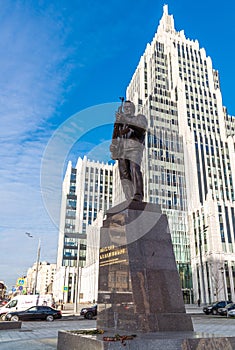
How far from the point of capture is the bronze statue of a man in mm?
9562

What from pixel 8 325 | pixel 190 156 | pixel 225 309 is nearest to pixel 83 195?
pixel 8 325

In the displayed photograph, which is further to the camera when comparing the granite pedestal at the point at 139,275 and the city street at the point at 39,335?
the city street at the point at 39,335

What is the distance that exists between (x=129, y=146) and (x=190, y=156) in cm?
6672

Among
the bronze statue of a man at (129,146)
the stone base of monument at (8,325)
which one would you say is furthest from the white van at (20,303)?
the bronze statue of a man at (129,146)

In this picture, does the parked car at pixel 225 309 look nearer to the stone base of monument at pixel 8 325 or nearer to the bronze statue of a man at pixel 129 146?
the stone base of monument at pixel 8 325

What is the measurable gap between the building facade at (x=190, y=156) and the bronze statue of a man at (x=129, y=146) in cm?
4394

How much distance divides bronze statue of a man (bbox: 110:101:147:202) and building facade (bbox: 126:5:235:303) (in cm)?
4394

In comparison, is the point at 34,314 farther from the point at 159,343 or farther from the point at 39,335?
the point at 159,343

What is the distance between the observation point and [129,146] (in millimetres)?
9664

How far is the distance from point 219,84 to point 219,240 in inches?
2193

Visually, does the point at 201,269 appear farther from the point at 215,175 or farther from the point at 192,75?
the point at 192,75

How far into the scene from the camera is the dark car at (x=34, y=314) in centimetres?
2292

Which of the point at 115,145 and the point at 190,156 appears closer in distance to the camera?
the point at 115,145

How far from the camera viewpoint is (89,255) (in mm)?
72938
